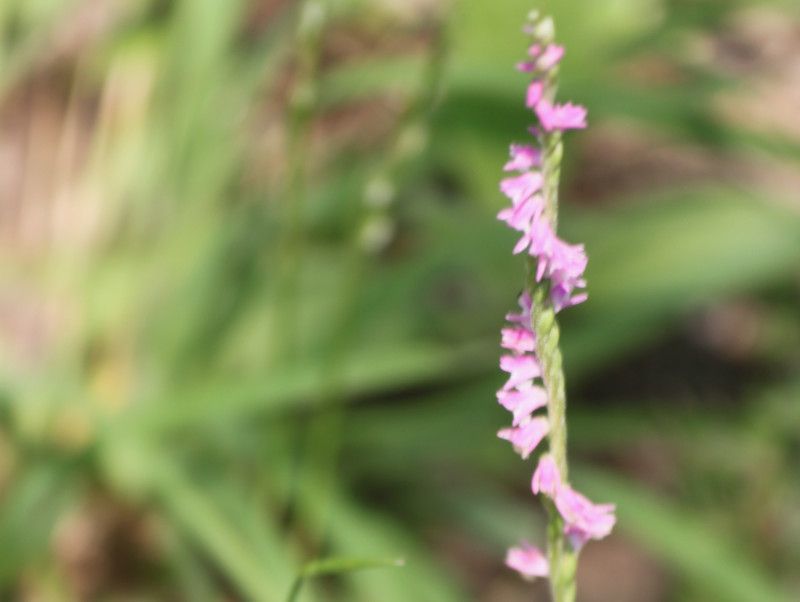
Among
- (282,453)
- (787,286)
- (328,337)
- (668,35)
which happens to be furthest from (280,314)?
(787,286)

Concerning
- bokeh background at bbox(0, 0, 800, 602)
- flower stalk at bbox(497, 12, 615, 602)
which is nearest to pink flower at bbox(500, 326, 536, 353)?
flower stalk at bbox(497, 12, 615, 602)

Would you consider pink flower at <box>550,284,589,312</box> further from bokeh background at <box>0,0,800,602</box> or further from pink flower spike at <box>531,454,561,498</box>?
bokeh background at <box>0,0,800,602</box>

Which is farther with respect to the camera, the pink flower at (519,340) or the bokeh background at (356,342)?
the bokeh background at (356,342)

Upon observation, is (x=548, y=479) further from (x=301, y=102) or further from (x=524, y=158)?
(x=301, y=102)

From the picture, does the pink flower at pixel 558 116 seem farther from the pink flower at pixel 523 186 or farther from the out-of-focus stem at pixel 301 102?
the out-of-focus stem at pixel 301 102

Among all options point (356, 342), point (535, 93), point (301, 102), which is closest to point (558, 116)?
point (535, 93)

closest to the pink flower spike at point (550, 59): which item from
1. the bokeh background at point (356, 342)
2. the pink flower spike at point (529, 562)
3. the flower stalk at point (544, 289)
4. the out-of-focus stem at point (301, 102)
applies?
the flower stalk at point (544, 289)
